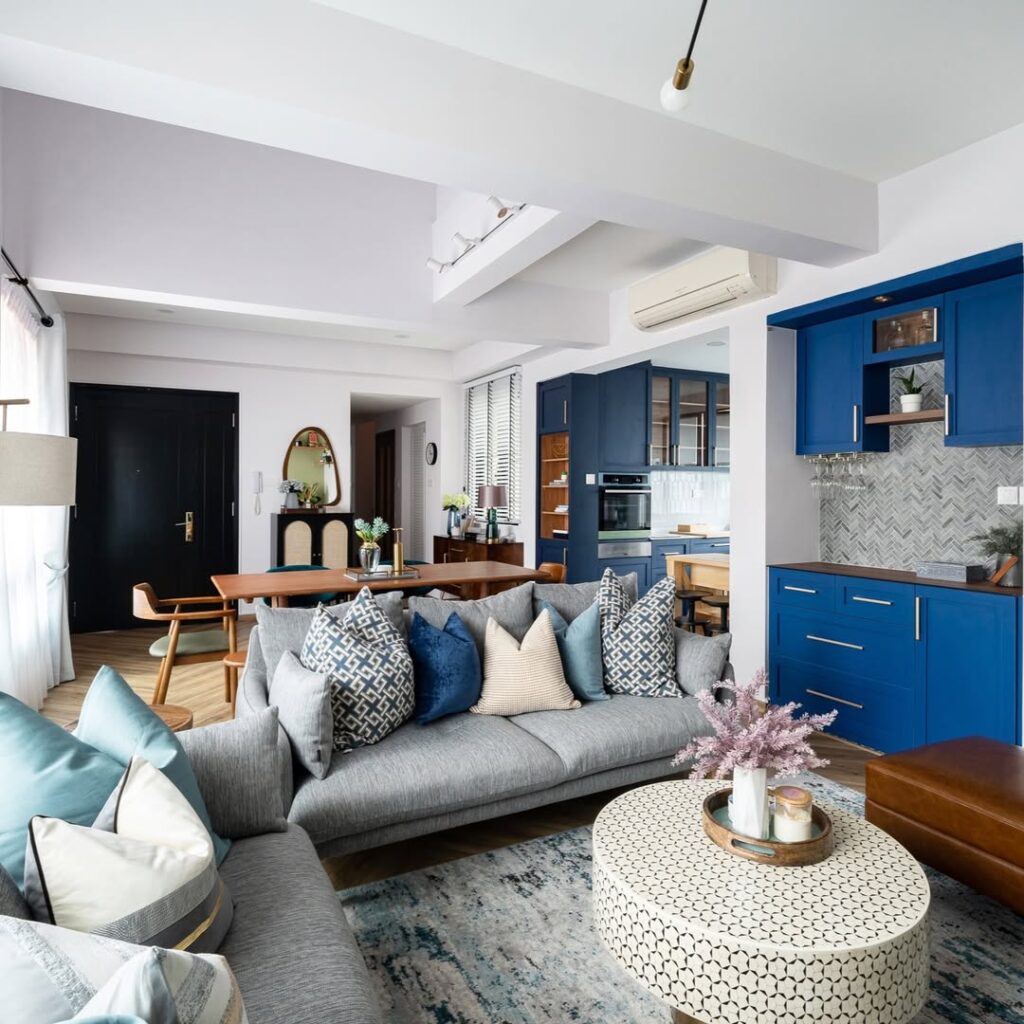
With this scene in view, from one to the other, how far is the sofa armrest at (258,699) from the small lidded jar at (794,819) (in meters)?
1.34

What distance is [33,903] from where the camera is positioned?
111 centimetres

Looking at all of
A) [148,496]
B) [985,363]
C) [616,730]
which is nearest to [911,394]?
[985,363]

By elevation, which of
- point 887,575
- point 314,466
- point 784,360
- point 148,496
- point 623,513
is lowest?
point 887,575

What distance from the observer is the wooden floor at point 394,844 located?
8.07 feet

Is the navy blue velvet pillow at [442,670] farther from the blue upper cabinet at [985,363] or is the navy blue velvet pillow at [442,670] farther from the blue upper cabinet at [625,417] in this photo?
the blue upper cabinet at [625,417]

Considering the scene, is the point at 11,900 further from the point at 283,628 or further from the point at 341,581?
the point at 341,581

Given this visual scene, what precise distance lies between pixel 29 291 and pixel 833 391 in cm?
456

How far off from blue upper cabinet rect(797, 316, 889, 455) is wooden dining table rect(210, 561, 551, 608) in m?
2.02

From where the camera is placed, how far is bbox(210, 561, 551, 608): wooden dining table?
153 inches

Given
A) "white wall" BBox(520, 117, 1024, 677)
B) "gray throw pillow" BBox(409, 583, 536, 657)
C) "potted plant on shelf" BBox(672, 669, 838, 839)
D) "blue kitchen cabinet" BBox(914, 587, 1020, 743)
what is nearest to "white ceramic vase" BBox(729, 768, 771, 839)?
"potted plant on shelf" BBox(672, 669, 838, 839)

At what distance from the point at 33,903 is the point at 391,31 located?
2.64 metres

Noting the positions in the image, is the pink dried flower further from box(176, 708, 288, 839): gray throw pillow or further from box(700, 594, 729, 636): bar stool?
box(700, 594, 729, 636): bar stool

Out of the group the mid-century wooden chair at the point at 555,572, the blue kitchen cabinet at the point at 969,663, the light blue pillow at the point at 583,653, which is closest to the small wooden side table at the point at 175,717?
the light blue pillow at the point at 583,653

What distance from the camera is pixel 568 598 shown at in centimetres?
336
